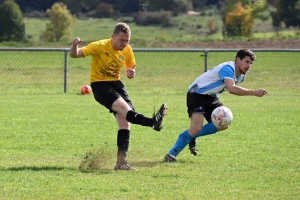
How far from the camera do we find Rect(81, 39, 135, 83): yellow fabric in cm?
866

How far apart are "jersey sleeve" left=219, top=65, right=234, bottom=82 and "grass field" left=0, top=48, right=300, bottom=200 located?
1062 mm

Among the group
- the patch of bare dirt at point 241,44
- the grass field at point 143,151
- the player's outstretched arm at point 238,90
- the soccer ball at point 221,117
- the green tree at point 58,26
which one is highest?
the player's outstretched arm at point 238,90

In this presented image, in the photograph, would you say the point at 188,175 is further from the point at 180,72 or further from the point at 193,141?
the point at 180,72

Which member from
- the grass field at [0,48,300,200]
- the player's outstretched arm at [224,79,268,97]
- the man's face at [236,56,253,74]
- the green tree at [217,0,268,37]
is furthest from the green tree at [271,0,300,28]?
the player's outstretched arm at [224,79,268,97]

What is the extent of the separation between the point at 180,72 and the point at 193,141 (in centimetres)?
1686

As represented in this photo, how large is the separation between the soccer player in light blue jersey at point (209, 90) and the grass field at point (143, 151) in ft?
1.14

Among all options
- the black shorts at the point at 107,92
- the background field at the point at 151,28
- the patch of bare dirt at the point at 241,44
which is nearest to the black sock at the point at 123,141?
the black shorts at the point at 107,92

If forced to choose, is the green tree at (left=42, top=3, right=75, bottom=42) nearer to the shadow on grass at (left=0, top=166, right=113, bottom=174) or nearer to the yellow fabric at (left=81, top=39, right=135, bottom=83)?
the yellow fabric at (left=81, top=39, right=135, bottom=83)

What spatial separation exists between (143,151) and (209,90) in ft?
4.98

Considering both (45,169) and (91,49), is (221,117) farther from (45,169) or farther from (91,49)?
(45,169)

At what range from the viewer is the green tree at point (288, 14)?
220 ft

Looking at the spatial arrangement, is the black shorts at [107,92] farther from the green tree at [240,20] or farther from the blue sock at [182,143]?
the green tree at [240,20]

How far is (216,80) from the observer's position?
8867mm

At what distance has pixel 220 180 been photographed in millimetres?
7750
